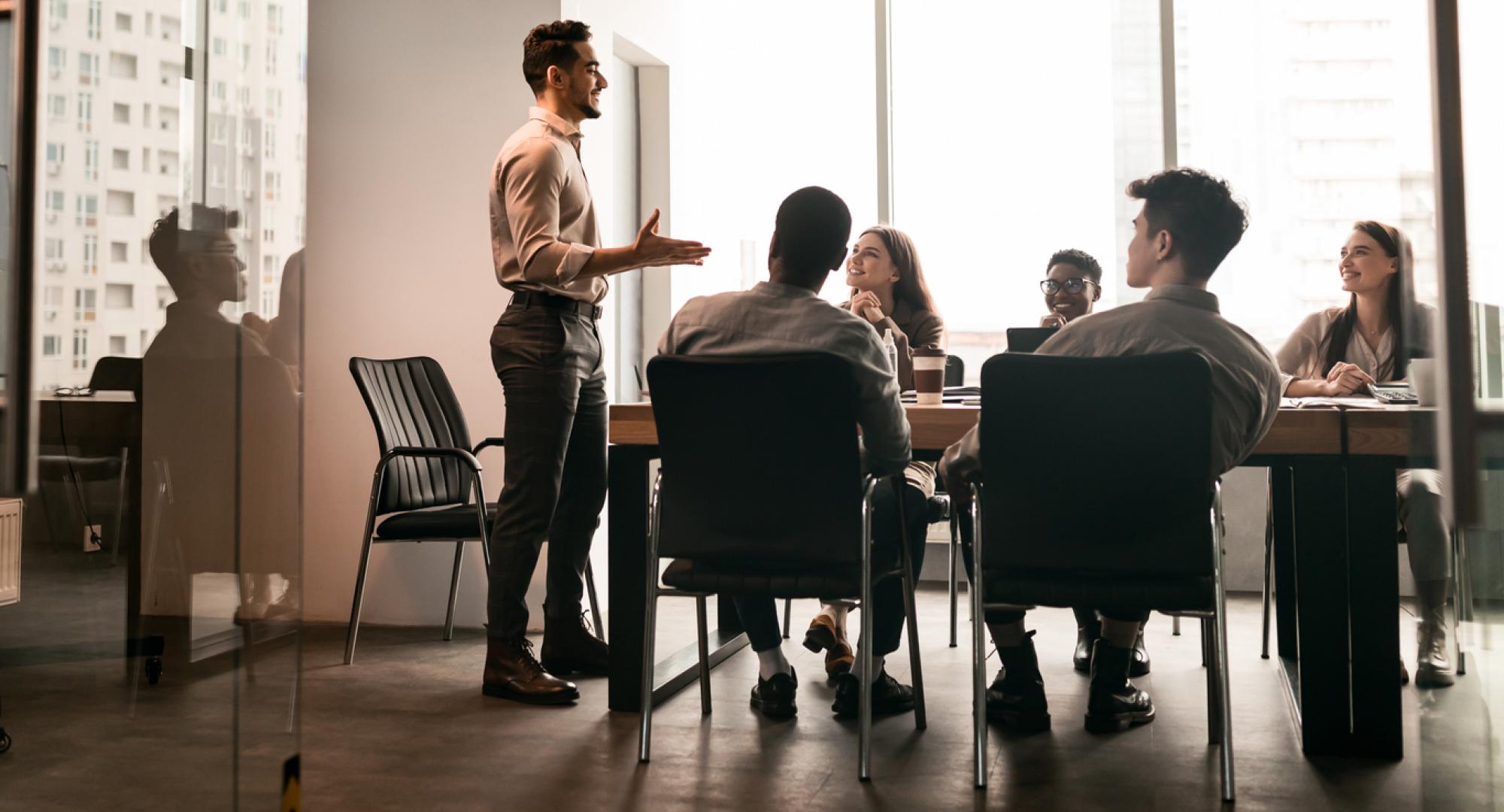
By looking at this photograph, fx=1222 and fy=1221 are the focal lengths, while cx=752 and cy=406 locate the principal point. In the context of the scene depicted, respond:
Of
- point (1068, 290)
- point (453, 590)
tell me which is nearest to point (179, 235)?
point (453, 590)

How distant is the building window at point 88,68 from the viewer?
1574mm

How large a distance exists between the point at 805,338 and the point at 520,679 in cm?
119

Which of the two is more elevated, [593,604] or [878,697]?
[593,604]

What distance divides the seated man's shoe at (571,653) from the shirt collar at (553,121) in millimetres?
1289

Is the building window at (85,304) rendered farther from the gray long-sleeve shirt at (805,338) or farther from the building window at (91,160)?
the gray long-sleeve shirt at (805,338)

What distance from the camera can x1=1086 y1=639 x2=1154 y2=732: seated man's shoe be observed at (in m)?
2.69

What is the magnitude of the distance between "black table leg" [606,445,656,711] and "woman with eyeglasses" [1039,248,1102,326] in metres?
1.68

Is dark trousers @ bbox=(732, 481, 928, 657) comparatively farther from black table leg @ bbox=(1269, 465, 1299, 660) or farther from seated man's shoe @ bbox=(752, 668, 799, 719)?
black table leg @ bbox=(1269, 465, 1299, 660)

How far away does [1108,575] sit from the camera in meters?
2.22

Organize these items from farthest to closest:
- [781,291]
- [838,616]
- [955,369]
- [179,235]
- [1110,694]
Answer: [955,369] < [838,616] < [1110,694] < [781,291] < [179,235]

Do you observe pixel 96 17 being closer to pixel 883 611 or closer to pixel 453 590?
pixel 883 611

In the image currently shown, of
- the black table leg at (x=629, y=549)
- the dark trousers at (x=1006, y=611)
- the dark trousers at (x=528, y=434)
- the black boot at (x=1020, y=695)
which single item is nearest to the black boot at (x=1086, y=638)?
the dark trousers at (x=1006, y=611)

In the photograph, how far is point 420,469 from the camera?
3.71 m

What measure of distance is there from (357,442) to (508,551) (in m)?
1.38
